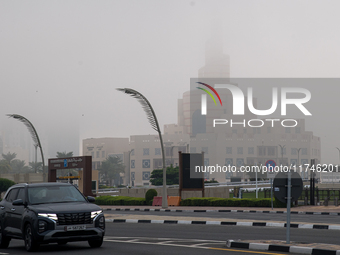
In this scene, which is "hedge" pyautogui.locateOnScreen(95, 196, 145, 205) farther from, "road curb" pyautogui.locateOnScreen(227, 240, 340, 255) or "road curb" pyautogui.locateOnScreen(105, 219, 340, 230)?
"road curb" pyautogui.locateOnScreen(227, 240, 340, 255)

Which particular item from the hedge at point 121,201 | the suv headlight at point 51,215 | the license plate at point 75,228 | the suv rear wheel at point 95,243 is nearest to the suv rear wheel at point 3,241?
the suv headlight at point 51,215

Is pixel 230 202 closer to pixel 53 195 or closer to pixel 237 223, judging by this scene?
pixel 237 223

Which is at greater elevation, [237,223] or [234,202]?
[237,223]

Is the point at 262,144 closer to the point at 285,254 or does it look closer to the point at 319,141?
the point at 319,141

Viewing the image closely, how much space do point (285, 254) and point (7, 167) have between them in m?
138

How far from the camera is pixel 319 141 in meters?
186

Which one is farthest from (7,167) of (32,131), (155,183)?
(32,131)

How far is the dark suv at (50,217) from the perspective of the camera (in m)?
11.5

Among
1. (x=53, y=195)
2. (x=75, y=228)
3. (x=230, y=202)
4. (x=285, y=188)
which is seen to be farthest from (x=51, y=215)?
(x=230, y=202)

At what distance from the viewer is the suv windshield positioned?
1255 centimetres

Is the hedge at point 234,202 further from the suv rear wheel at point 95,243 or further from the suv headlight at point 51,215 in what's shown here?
the suv headlight at point 51,215

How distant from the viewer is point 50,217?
11.5m

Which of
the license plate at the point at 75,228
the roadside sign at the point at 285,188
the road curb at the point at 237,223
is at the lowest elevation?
the road curb at the point at 237,223

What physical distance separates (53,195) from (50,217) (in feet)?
3.94
